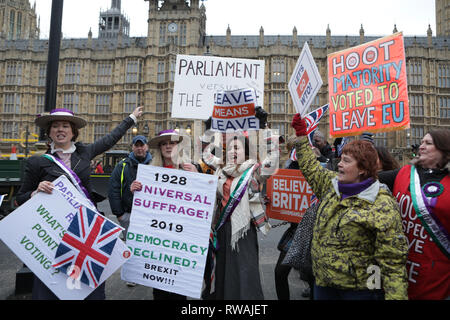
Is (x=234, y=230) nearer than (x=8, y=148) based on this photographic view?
Yes

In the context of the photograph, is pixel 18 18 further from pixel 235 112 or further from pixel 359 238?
pixel 359 238

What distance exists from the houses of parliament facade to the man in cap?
2526 cm

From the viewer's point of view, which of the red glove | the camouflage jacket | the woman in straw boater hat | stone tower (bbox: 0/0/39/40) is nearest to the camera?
the camouflage jacket

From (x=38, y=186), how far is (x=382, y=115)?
3.30 meters

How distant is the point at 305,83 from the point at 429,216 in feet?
5.43

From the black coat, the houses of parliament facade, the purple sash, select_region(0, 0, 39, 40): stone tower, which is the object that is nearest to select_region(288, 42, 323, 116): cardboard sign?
the black coat

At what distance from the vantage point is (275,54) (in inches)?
1182

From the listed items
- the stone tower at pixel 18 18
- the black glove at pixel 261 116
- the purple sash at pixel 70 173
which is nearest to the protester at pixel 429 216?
the black glove at pixel 261 116

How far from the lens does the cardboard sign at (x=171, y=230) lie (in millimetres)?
2525

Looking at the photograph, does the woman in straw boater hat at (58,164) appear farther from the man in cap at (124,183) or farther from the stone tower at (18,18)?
the stone tower at (18,18)

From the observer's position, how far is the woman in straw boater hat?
91.6 inches

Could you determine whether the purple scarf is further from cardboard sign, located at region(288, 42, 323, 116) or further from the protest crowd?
cardboard sign, located at region(288, 42, 323, 116)

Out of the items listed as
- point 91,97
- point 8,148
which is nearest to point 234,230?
point 91,97
